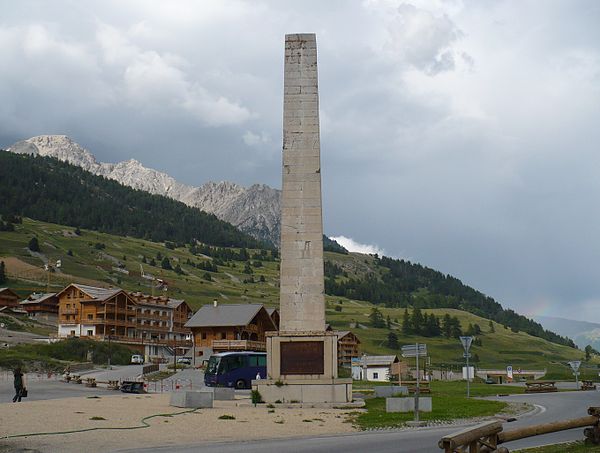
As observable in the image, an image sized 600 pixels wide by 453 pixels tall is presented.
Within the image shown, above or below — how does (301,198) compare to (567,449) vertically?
above

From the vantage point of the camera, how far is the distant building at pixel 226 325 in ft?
333

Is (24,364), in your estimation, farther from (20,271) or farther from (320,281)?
(20,271)

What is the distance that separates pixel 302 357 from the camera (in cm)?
3172

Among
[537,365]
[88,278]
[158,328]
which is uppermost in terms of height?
[88,278]

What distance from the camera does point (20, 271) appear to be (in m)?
182

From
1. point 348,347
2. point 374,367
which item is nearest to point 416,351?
point 374,367

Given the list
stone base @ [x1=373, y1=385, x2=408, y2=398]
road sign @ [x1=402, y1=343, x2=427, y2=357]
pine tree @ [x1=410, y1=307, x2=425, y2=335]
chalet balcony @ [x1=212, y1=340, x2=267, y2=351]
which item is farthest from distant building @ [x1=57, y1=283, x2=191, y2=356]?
road sign @ [x1=402, y1=343, x2=427, y2=357]

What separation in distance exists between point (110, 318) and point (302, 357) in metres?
102

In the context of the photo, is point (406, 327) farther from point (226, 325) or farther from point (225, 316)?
point (226, 325)

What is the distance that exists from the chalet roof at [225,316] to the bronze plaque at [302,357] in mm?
69467

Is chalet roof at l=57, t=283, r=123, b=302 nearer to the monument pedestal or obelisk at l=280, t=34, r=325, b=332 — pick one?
obelisk at l=280, t=34, r=325, b=332

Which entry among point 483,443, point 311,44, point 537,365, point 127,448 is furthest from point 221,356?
point 537,365

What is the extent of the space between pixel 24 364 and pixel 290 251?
5009 cm

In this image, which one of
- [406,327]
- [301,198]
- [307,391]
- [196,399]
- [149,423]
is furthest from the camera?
[406,327]
